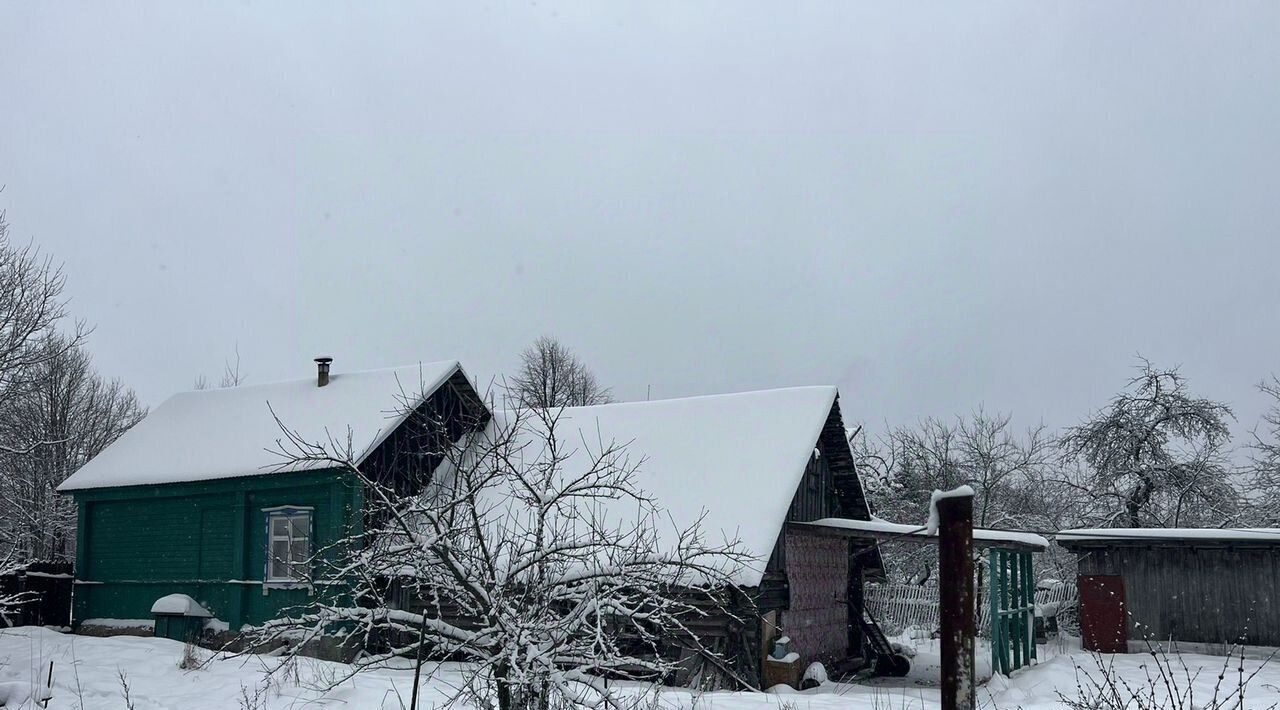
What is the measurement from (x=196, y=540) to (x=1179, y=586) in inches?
720

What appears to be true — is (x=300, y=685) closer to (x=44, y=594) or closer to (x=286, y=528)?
(x=286, y=528)

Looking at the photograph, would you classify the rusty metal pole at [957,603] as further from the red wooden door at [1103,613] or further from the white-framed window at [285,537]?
the red wooden door at [1103,613]

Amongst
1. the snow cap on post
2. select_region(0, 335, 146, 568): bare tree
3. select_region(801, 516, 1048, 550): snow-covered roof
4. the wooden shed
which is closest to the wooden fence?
select_region(0, 335, 146, 568): bare tree

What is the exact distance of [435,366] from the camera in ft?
65.9

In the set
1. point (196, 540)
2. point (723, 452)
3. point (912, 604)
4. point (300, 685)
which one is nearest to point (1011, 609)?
point (723, 452)

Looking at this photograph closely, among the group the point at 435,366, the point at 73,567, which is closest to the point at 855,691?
the point at 435,366

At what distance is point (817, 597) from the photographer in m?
18.3

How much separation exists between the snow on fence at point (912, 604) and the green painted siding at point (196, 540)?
47.7 feet

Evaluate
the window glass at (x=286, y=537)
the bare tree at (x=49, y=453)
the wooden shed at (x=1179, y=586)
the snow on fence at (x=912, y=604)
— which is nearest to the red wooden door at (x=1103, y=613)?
the wooden shed at (x=1179, y=586)

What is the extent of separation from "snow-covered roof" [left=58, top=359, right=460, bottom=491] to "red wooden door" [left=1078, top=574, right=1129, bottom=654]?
1283cm

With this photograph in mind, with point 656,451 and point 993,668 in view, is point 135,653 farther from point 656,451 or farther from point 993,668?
point 993,668

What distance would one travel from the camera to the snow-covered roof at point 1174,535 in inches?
727

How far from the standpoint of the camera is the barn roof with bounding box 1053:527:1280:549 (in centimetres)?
1850

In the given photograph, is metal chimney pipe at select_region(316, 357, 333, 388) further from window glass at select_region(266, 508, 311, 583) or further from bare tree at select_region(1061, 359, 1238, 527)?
bare tree at select_region(1061, 359, 1238, 527)
